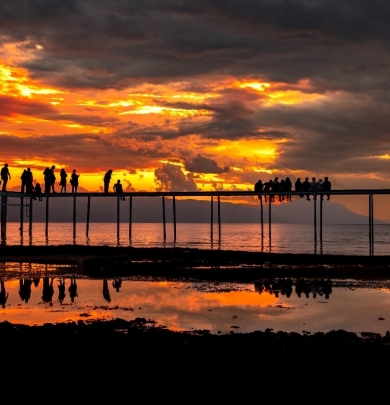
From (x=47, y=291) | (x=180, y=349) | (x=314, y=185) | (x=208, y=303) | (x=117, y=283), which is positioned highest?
(x=314, y=185)

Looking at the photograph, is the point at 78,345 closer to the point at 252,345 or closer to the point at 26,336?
the point at 26,336

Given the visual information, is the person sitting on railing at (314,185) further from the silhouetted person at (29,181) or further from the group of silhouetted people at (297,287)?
the group of silhouetted people at (297,287)

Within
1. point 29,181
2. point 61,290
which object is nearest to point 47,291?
point 61,290

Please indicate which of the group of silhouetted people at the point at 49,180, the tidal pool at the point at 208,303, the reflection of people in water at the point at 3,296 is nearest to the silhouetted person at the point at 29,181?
the group of silhouetted people at the point at 49,180

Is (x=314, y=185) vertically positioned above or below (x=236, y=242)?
above

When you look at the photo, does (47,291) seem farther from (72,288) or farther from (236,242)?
(236,242)

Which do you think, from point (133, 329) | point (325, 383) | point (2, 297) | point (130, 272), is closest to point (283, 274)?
point (130, 272)

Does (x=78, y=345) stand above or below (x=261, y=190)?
below

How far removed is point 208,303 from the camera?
1833cm

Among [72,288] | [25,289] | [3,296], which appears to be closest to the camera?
[3,296]

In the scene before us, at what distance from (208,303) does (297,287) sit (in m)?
5.34

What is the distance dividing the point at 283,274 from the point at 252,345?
15677 millimetres

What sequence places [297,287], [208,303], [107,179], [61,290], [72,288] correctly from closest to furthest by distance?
[208,303] < [61,290] < [72,288] < [297,287] < [107,179]

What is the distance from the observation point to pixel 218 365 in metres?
10.4
